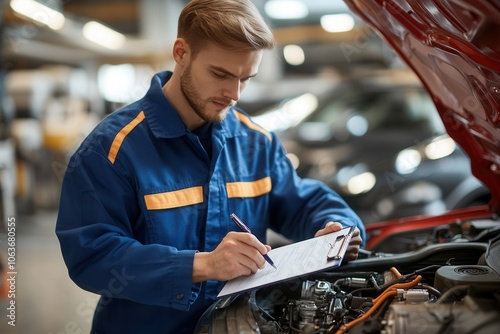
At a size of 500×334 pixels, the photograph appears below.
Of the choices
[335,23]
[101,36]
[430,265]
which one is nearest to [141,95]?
[101,36]

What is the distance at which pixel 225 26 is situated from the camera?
5.31 feet

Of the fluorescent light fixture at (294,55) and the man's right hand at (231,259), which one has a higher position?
the fluorescent light fixture at (294,55)

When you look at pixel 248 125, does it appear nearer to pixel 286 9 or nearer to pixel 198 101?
pixel 198 101

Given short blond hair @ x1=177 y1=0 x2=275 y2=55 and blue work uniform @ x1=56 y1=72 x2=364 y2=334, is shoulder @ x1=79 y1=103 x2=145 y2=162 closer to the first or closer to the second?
blue work uniform @ x1=56 y1=72 x2=364 y2=334

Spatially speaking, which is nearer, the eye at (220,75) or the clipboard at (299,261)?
the clipboard at (299,261)

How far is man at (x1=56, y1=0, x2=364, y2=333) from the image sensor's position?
152cm

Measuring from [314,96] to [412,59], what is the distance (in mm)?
4371

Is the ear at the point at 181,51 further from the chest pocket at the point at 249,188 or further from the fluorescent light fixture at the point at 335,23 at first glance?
the fluorescent light fixture at the point at 335,23

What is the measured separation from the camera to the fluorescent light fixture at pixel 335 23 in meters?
10.8

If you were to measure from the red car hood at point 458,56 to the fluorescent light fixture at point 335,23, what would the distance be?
29.4 feet

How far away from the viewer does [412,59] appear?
70.7 inches

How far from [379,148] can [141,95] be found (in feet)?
7.93

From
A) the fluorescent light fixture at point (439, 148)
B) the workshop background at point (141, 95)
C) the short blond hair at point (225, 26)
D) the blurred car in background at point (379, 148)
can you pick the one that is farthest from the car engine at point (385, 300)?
the fluorescent light fixture at point (439, 148)

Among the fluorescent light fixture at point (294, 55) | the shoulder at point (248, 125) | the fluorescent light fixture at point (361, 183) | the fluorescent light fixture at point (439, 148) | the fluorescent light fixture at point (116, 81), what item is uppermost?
the fluorescent light fixture at point (294, 55)
